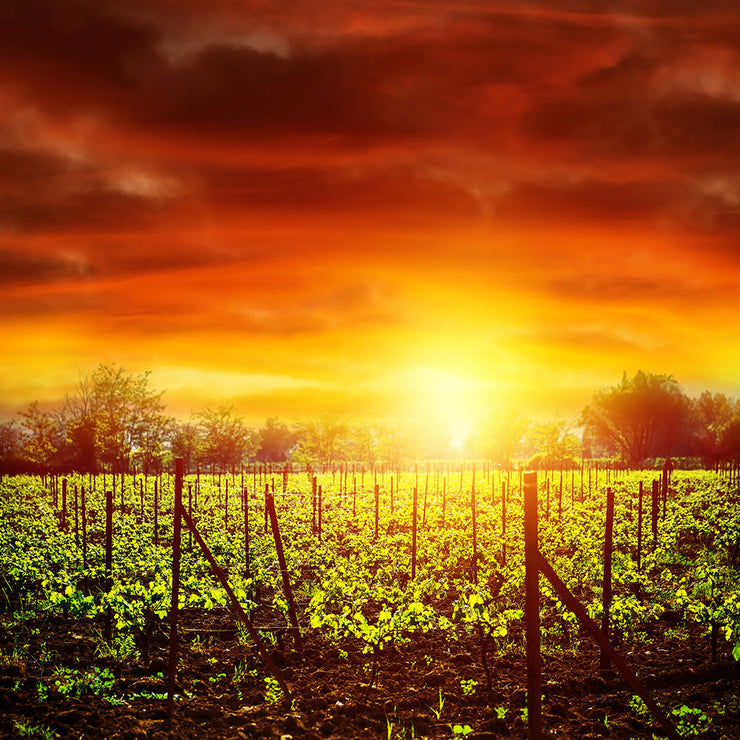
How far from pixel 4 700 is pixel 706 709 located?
648cm

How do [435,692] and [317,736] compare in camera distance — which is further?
[435,692]

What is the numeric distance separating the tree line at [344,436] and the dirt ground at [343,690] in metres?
48.9

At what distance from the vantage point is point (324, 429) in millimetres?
83000

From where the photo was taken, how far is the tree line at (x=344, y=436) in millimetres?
59562

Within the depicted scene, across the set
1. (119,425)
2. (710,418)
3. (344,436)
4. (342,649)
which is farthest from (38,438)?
(710,418)

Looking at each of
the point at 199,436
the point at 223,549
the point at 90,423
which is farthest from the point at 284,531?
the point at 199,436

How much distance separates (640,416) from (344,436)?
117 feet

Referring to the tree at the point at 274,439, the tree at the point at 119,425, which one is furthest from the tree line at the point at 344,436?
the tree at the point at 274,439

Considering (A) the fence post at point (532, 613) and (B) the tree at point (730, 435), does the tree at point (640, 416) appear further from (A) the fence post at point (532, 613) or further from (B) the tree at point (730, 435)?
(A) the fence post at point (532, 613)

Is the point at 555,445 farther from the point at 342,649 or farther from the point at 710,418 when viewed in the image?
the point at 342,649

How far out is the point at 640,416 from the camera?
8231 centimetres

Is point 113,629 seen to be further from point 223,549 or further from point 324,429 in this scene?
point 324,429

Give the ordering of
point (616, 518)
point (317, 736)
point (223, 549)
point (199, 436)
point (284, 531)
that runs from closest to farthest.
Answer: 1. point (317, 736)
2. point (223, 549)
3. point (284, 531)
4. point (616, 518)
5. point (199, 436)

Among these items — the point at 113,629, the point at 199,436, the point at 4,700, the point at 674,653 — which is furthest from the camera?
the point at 199,436
